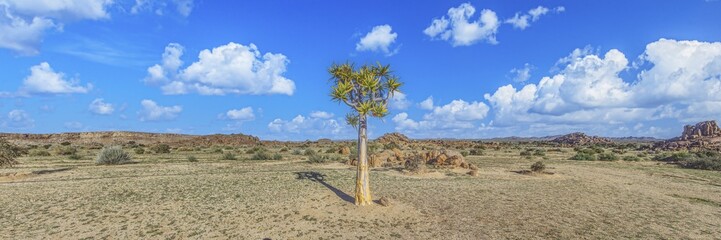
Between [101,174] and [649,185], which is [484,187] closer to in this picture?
[649,185]

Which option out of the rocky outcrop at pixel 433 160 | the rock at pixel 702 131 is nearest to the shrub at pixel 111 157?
the rocky outcrop at pixel 433 160

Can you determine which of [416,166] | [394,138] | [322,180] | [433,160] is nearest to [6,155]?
[322,180]

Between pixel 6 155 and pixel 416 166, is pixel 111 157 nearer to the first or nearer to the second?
pixel 6 155

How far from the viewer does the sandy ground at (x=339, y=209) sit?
1419 cm

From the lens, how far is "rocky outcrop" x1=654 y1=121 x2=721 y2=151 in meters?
76.8

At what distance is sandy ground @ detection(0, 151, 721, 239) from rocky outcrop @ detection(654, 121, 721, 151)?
215 ft

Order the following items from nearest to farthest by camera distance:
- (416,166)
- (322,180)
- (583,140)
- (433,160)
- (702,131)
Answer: (322,180)
(416,166)
(433,160)
(702,131)
(583,140)

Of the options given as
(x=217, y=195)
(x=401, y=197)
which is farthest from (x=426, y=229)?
(x=217, y=195)

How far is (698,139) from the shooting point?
84938mm

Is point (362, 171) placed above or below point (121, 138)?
below

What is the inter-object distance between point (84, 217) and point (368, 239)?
1107 cm

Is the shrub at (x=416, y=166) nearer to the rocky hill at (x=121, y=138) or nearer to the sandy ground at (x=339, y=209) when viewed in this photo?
the sandy ground at (x=339, y=209)

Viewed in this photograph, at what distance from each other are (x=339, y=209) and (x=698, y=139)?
98360 millimetres

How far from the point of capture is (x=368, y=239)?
13.4m
